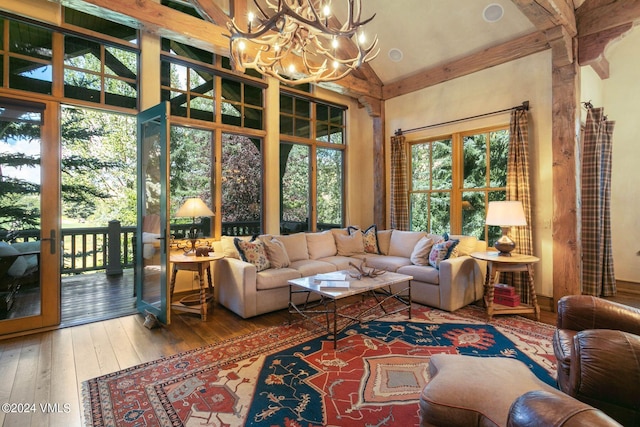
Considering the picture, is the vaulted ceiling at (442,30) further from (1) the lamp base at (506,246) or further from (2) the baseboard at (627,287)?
(2) the baseboard at (627,287)

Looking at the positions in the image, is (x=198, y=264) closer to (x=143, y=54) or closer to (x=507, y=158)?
(x=143, y=54)

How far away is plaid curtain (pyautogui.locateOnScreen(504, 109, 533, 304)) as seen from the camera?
4055mm

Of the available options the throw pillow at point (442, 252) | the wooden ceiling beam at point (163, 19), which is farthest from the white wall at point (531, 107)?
the wooden ceiling beam at point (163, 19)

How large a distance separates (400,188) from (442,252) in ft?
6.17

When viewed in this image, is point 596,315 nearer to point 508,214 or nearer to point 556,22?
point 508,214

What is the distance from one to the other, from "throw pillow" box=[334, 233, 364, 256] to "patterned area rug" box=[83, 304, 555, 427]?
1.76 m

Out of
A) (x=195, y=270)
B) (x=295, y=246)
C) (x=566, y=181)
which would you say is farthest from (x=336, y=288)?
(x=566, y=181)

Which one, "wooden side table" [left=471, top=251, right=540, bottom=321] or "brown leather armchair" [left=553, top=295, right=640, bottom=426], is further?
"wooden side table" [left=471, top=251, right=540, bottom=321]

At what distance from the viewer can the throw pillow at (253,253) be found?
12.5 feet

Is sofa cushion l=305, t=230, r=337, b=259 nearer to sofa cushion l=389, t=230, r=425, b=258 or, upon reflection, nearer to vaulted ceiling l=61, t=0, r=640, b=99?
sofa cushion l=389, t=230, r=425, b=258

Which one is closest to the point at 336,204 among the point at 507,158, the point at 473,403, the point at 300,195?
the point at 300,195

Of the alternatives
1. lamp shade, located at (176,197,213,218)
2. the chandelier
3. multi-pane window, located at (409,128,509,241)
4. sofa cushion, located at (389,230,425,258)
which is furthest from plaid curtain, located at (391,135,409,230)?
lamp shade, located at (176,197,213,218)

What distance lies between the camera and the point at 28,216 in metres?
3.19

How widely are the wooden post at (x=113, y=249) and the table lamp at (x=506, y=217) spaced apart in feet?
20.4
